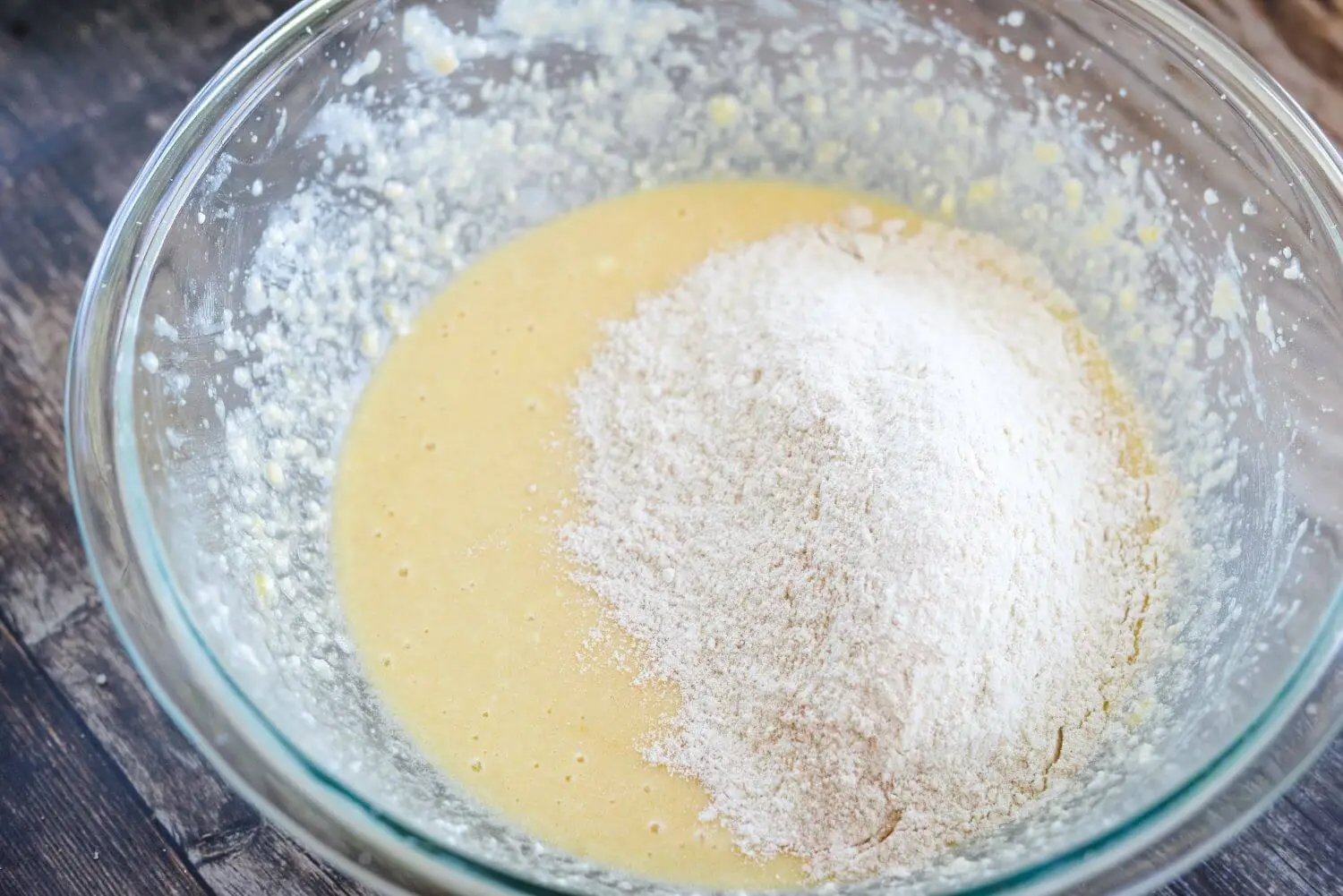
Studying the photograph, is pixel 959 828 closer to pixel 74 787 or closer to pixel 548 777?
pixel 548 777

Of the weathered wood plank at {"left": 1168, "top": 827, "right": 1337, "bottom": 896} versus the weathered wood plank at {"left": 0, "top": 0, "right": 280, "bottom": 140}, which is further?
the weathered wood plank at {"left": 0, "top": 0, "right": 280, "bottom": 140}

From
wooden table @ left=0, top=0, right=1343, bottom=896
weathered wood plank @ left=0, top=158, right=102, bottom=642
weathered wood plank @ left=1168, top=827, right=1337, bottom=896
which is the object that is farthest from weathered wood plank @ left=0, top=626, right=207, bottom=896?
weathered wood plank @ left=1168, top=827, right=1337, bottom=896

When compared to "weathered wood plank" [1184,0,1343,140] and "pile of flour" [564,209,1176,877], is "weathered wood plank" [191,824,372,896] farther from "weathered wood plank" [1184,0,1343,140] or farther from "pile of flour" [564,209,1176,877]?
"weathered wood plank" [1184,0,1343,140]

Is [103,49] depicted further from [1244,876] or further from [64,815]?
[1244,876]

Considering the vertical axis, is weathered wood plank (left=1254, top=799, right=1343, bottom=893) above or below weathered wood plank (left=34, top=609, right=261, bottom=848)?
above

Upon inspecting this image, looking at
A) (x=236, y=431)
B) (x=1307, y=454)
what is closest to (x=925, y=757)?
(x=1307, y=454)

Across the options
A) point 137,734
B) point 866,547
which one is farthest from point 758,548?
point 137,734
